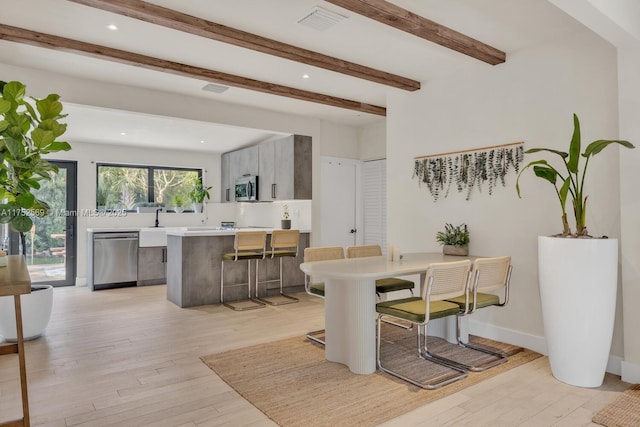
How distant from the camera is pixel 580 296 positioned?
2.74 m

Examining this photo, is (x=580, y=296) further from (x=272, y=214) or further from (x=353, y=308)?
(x=272, y=214)

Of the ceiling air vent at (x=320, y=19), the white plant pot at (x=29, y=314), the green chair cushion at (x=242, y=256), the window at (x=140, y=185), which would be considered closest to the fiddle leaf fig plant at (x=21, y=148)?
the ceiling air vent at (x=320, y=19)

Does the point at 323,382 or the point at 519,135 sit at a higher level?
the point at 519,135

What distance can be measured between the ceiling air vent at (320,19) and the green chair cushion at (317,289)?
2.27m

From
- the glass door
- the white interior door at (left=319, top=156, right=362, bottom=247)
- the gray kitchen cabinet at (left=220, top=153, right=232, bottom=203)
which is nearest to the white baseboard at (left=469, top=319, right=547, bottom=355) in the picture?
the white interior door at (left=319, top=156, right=362, bottom=247)

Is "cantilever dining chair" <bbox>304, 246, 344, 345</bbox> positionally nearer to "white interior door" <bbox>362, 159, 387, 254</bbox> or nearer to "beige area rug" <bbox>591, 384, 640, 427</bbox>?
"beige area rug" <bbox>591, 384, 640, 427</bbox>

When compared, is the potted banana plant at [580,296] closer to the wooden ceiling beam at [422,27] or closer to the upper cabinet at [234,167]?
the wooden ceiling beam at [422,27]

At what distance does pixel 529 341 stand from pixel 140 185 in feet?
22.1

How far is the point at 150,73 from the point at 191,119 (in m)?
0.92

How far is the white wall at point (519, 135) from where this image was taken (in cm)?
320

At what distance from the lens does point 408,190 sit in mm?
4773

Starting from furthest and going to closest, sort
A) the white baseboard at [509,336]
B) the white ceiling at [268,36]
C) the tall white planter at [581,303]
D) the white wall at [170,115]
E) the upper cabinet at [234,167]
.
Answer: the upper cabinet at [234,167], the white wall at [170,115], the white baseboard at [509,336], the white ceiling at [268,36], the tall white planter at [581,303]

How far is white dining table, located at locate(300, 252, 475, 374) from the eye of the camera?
292 cm

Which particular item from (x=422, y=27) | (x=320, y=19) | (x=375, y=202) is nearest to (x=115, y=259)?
(x=375, y=202)
